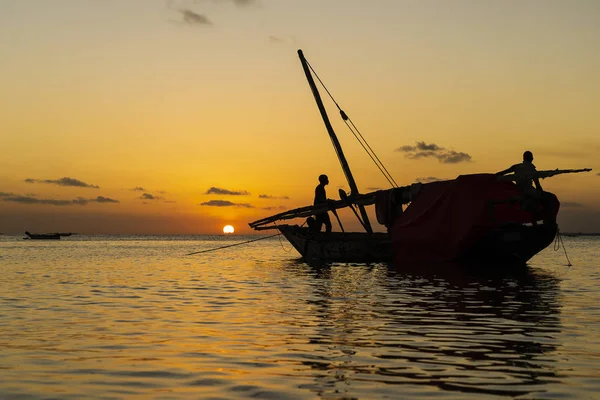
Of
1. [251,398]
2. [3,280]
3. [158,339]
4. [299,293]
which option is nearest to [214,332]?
[158,339]

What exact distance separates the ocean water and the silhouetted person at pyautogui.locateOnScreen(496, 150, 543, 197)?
23.4 feet

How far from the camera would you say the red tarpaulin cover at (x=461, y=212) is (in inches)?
1076

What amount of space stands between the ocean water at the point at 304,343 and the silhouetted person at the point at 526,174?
714 cm

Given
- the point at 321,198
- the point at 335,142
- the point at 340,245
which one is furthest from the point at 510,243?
the point at 335,142

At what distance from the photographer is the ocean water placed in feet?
25.2

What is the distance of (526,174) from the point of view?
26.9 metres

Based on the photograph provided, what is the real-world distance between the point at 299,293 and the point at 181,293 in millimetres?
3293

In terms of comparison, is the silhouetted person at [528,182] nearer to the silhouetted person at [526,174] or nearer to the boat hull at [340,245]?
the silhouetted person at [526,174]

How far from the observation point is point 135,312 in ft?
49.9

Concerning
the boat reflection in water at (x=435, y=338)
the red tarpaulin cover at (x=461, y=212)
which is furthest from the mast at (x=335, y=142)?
the boat reflection in water at (x=435, y=338)

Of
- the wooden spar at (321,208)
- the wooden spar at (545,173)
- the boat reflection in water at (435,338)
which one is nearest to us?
the boat reflection in water at (435,338)

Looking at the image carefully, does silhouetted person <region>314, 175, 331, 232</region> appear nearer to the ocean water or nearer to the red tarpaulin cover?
the red tarpaulin cover

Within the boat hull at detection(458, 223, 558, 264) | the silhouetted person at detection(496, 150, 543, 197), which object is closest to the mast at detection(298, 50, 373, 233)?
the boat hull at detection(458, 223, 558, 264)

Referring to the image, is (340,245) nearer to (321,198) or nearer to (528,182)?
(321,198)
